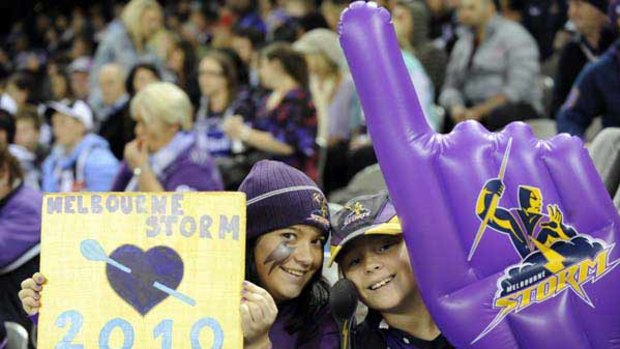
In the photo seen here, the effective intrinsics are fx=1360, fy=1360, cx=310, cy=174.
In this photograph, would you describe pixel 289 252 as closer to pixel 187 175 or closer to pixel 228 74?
pixel 187 175

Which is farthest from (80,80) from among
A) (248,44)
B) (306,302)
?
(306,302)

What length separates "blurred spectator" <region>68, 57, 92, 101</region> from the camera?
11055 millimetres

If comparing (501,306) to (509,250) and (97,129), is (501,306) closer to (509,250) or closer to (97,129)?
(509,250)

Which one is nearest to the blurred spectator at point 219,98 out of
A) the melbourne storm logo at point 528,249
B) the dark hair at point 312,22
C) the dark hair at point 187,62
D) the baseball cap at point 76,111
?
the baseball cap at point 76,111

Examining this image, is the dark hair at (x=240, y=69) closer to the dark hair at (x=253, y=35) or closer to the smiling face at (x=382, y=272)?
the dark hair at (x=253, y=35)

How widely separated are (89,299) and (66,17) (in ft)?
43.6

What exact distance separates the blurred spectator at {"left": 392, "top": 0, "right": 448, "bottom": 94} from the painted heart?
17.9 ft

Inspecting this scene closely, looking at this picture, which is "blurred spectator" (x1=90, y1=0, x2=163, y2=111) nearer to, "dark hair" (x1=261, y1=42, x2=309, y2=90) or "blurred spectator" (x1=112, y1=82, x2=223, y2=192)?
"dark hair" (x1=261, y1=42, x2=309, y2=90)

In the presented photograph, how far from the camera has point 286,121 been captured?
7.37 meters

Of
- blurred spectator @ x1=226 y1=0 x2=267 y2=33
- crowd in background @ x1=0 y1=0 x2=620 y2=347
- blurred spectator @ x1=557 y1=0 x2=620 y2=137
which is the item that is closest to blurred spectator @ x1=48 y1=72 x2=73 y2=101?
crowd in background @ x1=0 y1=0 x2=620 y2=347

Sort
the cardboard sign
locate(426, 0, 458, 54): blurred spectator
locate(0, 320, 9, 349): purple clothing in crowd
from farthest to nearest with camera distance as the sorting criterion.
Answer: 1. locate(426, 0, 458, 54): blurred spectator
2. locate(0, 320, 9, 349): purple clothing in crowd
3. the cardboard sign

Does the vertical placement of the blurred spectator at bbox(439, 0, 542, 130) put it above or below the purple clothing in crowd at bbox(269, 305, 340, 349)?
above

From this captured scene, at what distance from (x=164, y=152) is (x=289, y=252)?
2708mm

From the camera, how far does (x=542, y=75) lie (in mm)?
8992
